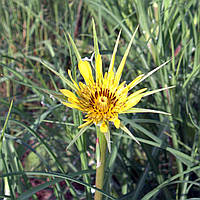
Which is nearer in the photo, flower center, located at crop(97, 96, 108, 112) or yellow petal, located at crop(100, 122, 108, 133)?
yellow petal, located at crop(100, 122, 108, 133)

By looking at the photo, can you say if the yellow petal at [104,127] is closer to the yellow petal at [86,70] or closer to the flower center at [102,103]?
the flower center at [102,103]

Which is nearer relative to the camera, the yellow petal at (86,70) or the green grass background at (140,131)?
the yellow petal at (86,70)

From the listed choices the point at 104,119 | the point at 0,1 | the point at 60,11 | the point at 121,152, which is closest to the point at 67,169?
the point at 121,152

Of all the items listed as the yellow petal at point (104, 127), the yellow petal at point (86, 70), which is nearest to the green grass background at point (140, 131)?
the yellow petal at point (86, 70)

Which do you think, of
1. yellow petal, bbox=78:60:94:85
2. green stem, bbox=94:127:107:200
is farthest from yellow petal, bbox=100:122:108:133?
yellow petal, bbox=78:60:94:85

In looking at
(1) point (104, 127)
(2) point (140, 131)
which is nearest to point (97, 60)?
(1) point (104, 127)

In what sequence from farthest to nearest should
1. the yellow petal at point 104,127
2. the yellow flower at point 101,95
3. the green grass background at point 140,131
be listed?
the green grass background at point 140,131
the yellow flower at point 101,95
the yellow petal at point 104,127

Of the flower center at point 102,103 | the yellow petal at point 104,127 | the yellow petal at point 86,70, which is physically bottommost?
the yellow petal at point 104,127

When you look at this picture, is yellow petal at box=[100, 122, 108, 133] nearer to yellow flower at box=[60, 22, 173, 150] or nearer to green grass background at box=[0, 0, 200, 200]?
yellow flower at box=[60, 22, 173, 150]

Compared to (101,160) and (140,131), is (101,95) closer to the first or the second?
(101,160)

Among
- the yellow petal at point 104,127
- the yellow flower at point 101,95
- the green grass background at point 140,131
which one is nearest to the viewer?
the yellow petal at point 104,127

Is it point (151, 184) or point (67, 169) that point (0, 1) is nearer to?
point (67, 169)

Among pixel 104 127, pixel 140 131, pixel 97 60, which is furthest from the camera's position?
pixel 140 131

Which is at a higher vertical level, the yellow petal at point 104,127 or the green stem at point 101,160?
A: the yellow petal at point 104,127
